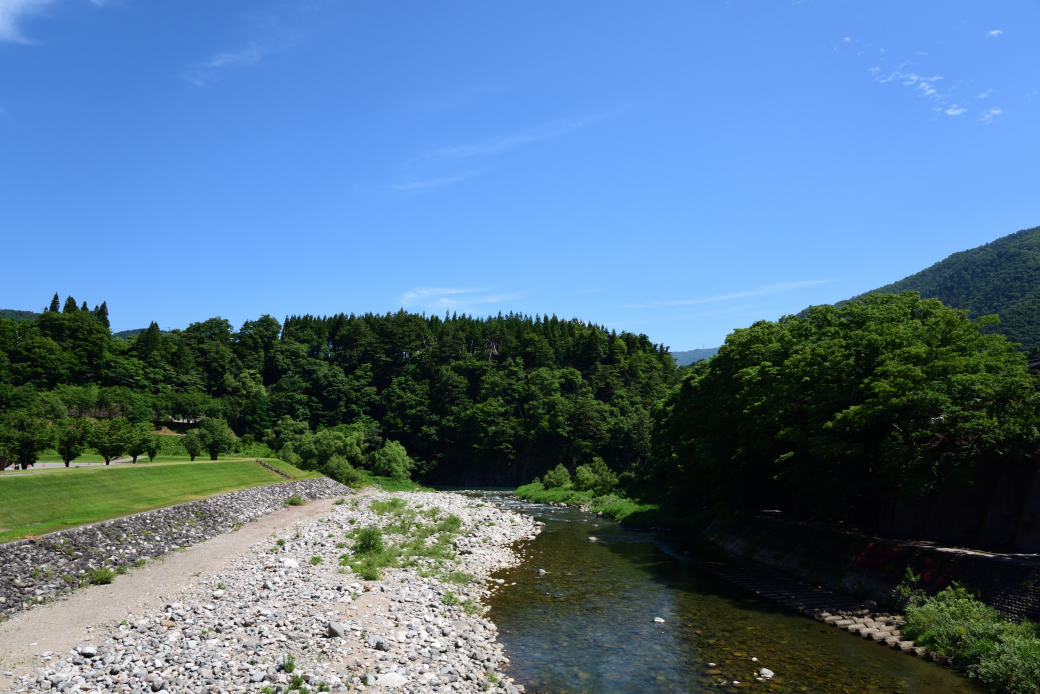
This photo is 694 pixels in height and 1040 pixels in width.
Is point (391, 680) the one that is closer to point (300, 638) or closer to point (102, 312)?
point (300, 638)

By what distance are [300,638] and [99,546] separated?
15411 mm

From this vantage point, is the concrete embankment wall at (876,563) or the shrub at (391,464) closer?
the concrete embankment wall at (876,563)

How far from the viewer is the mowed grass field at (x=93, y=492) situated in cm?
2748

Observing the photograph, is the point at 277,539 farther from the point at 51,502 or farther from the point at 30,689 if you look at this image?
the point at 30,689

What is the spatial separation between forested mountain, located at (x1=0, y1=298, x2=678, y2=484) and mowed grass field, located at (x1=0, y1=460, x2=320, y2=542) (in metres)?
54.9

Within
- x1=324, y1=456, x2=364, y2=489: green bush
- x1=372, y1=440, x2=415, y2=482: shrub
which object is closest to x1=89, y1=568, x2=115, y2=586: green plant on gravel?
x1=324, y1=456, x2=364, y2=489: green bush

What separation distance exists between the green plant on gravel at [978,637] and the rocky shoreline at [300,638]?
13.7 meters

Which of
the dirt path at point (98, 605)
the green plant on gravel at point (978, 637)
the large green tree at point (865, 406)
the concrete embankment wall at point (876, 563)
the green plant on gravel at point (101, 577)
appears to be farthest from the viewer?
the large green tree at point (865, 406)

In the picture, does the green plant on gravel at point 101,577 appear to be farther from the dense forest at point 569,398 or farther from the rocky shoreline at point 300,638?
the dense forest at point 569,398

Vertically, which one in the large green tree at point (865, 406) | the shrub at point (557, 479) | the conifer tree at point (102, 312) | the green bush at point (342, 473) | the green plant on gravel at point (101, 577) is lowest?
the shrub at point (557, 479)

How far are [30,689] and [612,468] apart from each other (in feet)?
319

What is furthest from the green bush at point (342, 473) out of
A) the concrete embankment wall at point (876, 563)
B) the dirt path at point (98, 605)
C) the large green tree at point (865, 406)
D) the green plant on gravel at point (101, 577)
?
the concrete embankment wall at point (876, 563)

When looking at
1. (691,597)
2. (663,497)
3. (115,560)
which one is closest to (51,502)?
(115,560)

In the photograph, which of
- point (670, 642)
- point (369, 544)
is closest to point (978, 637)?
point (670, 642)
